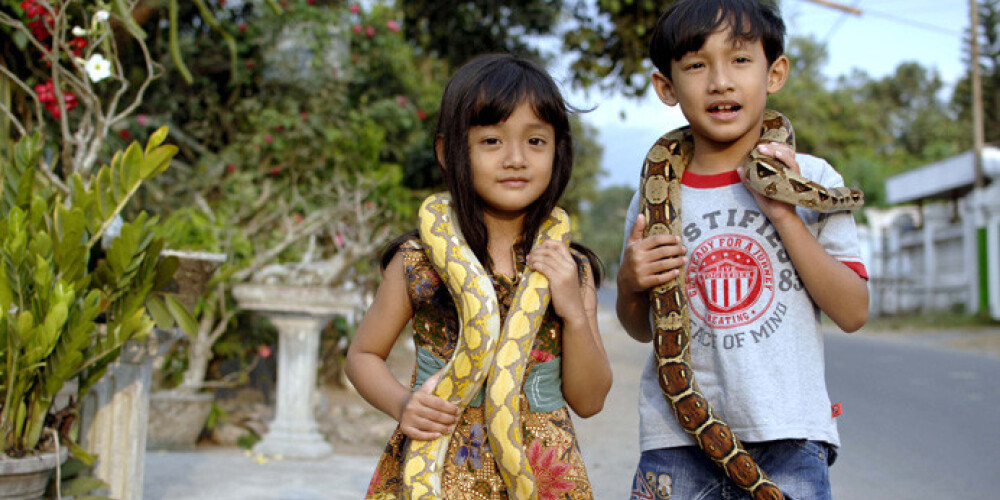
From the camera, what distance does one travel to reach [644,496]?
6.60ft

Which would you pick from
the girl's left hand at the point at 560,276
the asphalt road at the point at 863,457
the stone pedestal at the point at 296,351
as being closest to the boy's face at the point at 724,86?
the girl's left hand at the point at 560,276

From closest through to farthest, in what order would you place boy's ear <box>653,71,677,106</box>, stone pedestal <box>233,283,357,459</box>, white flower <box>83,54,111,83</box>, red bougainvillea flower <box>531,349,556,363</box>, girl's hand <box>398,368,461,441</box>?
girl's hand <box>398,368,461,441</box> → red bougainvillea flower <box>531,349,556,363</box> → boy's ear <box>653,71,677,106</box> → white flower <box>83,54,111,83</box> → stone pedestal <box>233,283,357,459</box>

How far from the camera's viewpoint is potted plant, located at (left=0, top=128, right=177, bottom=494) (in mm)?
2928

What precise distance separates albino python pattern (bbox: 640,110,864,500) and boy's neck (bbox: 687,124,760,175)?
0.04 meters

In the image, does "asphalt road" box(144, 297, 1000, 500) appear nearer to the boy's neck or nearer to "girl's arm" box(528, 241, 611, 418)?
"girl's arm" box(528, 241, 611, 418)

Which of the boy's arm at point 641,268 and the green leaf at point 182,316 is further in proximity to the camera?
the green leaf at point 182,316

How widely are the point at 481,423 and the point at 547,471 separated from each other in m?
0.19

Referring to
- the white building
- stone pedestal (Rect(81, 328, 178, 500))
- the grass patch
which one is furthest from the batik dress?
the white building

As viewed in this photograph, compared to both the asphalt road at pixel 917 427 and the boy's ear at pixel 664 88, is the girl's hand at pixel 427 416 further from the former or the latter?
the asphalt road at pixel 917 427

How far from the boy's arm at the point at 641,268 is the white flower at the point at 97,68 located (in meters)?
3.07

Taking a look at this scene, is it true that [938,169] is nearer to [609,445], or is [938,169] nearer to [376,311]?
[609,445]

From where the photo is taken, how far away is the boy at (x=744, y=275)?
1.90m

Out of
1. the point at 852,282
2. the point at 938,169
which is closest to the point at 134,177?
the point at 852,282

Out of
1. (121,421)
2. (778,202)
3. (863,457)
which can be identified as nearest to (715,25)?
(778,202)
